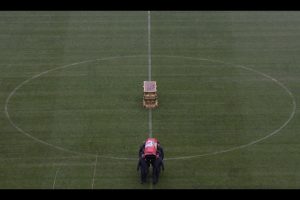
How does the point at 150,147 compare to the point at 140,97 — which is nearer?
the point at 150,147

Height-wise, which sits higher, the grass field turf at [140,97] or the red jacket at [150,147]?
the grass field turf at [140,97]

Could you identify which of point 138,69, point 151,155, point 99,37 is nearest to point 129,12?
point 99,37

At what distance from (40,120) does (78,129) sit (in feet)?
5.47

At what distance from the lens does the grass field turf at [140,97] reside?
3325 cm

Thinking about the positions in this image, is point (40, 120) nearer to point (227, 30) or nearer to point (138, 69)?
point (138, 69)

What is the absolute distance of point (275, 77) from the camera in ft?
132

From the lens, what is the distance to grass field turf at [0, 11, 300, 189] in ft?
109

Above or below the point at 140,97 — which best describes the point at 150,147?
below

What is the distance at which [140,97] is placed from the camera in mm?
38500

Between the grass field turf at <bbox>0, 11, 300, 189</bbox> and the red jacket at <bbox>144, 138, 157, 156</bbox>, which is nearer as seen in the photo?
the red jacket at <bbox>144, 138, 157, 156</bbox>

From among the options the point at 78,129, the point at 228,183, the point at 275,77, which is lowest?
the point at 228,183

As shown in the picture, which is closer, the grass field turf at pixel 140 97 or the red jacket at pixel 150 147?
the red jacket at pixel 150 147

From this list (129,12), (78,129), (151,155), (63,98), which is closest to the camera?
(151,155)

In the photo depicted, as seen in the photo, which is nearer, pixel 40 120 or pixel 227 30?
pixel 40 120
